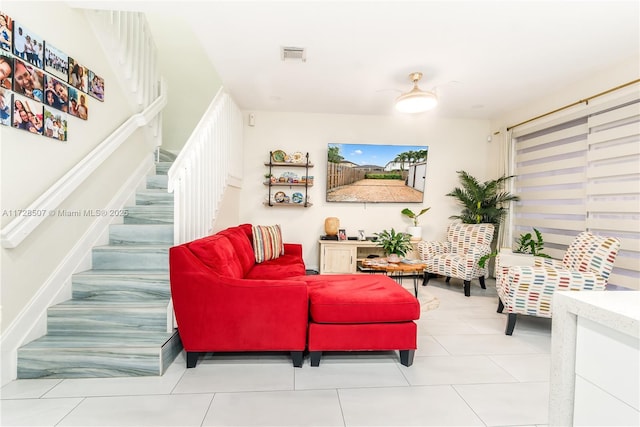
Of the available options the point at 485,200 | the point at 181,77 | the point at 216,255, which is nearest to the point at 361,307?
the point at 216,255

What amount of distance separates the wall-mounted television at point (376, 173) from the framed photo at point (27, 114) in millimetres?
3468

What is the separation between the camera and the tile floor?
1604 mm

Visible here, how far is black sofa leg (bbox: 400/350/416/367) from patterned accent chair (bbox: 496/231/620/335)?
118cm

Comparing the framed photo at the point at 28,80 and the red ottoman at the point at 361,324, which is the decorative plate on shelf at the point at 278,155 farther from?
the red ottoman at the point at 361,324

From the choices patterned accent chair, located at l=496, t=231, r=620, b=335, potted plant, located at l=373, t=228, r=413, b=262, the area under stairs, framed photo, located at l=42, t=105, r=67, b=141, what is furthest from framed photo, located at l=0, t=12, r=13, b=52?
patterned accent chair, located at l=496, t=231, r=620, b=335

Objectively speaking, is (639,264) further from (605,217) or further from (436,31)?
(436,31)

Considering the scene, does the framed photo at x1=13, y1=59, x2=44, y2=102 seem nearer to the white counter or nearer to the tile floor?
the tile floor

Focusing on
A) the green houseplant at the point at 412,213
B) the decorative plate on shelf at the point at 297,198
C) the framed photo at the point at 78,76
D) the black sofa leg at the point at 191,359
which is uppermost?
the framed photo at the point at 78,76

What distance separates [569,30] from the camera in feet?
8.32

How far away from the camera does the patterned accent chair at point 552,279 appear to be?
2531 millimetres

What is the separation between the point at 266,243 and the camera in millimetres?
3633

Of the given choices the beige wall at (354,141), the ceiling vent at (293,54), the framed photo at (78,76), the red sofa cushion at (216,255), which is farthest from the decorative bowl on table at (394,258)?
the framed photo at (78,76)

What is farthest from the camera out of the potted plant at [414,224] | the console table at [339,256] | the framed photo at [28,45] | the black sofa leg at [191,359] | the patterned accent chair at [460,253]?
the potted plant at [414,224]

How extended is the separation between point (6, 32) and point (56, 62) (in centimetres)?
39
